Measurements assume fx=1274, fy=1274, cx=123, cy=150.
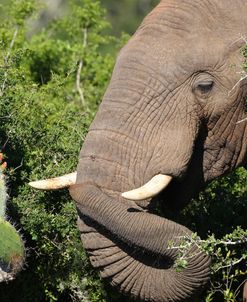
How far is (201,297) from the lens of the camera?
874 centimetres

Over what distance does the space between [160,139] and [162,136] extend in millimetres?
27

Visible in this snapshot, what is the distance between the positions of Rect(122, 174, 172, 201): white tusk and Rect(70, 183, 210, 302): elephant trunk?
0.13m

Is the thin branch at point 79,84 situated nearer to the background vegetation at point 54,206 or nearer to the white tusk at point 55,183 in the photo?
the background vegetation at point 54,206

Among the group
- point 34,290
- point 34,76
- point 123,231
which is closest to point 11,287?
point 34,290

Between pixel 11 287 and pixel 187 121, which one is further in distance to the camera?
pixel 11 287

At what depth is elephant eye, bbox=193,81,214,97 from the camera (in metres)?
7.66

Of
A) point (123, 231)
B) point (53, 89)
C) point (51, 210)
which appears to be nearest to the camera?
point (123, 231)

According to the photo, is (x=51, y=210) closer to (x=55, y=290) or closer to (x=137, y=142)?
(x=55, y=290)

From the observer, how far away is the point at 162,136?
753cm

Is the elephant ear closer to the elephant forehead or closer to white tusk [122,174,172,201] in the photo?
white tusk [122,174,172,201]

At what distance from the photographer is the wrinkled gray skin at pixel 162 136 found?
739cm

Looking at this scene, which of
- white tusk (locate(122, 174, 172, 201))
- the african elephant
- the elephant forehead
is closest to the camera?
white tusk (locate(122, 174, 172, 201))

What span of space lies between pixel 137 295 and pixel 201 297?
1279 mm

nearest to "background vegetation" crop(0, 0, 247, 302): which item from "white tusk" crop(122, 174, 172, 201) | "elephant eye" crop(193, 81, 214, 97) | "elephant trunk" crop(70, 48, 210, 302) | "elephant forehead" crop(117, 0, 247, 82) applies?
"elephant trunk" crop(70, 48, 210, 302)
